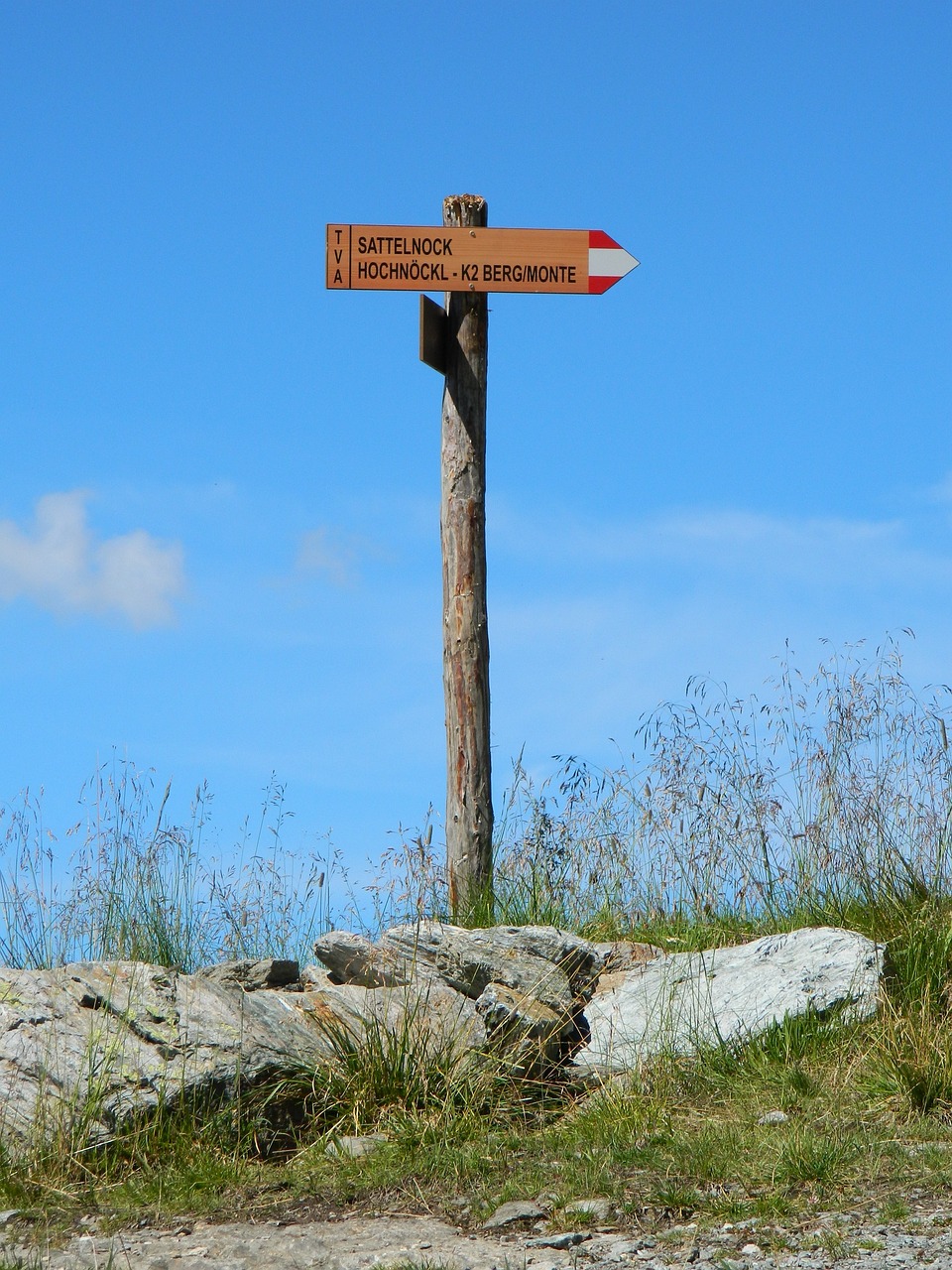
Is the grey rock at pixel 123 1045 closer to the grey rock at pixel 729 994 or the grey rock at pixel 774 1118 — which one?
the grey rock at pixel 729 994

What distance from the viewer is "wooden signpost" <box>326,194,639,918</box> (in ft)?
23.6

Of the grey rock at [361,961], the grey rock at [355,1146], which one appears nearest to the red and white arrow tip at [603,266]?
the grey rock at [361,961]

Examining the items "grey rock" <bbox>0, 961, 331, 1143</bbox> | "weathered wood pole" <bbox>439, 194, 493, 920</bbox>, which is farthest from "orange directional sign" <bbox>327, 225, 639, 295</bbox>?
"grey rock" <bbox>0, 961, 331, 1143</bbox>

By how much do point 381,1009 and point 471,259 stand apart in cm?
437

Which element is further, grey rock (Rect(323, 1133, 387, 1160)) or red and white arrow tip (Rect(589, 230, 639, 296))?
red and white arrow tip (Rect(589, 230, 639, 296))

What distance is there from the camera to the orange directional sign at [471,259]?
730 cm

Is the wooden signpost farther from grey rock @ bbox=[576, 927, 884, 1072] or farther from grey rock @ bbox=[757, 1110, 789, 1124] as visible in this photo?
grey rock @ bbox=[757, 1110, 789, 1124]

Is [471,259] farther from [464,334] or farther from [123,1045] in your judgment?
[123,1045]

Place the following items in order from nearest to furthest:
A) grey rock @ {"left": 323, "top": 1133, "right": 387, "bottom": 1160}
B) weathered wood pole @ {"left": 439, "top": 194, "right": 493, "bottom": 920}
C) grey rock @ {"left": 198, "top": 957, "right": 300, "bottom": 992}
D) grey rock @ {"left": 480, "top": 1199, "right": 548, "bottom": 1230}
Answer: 1. grey rock @ {"left": 480, "top": 1199, "right": 548, "bottom": 1230}
2. grey rock @ {"left": 323, "top": 1133, "right": 387, "bottom": 1160}
3. grey rock @ {"left": 198, "top": 957, "right": 300, "bottom": 992}
4. weathered wood pole @ {"left": 439, "top": 194, "right": 493, "bottom": 920}

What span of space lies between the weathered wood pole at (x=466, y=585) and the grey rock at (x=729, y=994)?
1443mm

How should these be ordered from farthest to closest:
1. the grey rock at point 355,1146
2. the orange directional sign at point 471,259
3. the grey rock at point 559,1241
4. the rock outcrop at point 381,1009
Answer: the orange directional sign at point 471,259 < the rock outcrop at point 381,1009 < the grey rock at point 355,1146 < the grey rock at point 559,1241

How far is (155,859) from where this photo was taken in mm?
6703

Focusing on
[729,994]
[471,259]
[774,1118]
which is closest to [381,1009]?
[729,994]

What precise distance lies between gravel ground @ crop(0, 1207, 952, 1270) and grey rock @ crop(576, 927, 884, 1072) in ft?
4.96
